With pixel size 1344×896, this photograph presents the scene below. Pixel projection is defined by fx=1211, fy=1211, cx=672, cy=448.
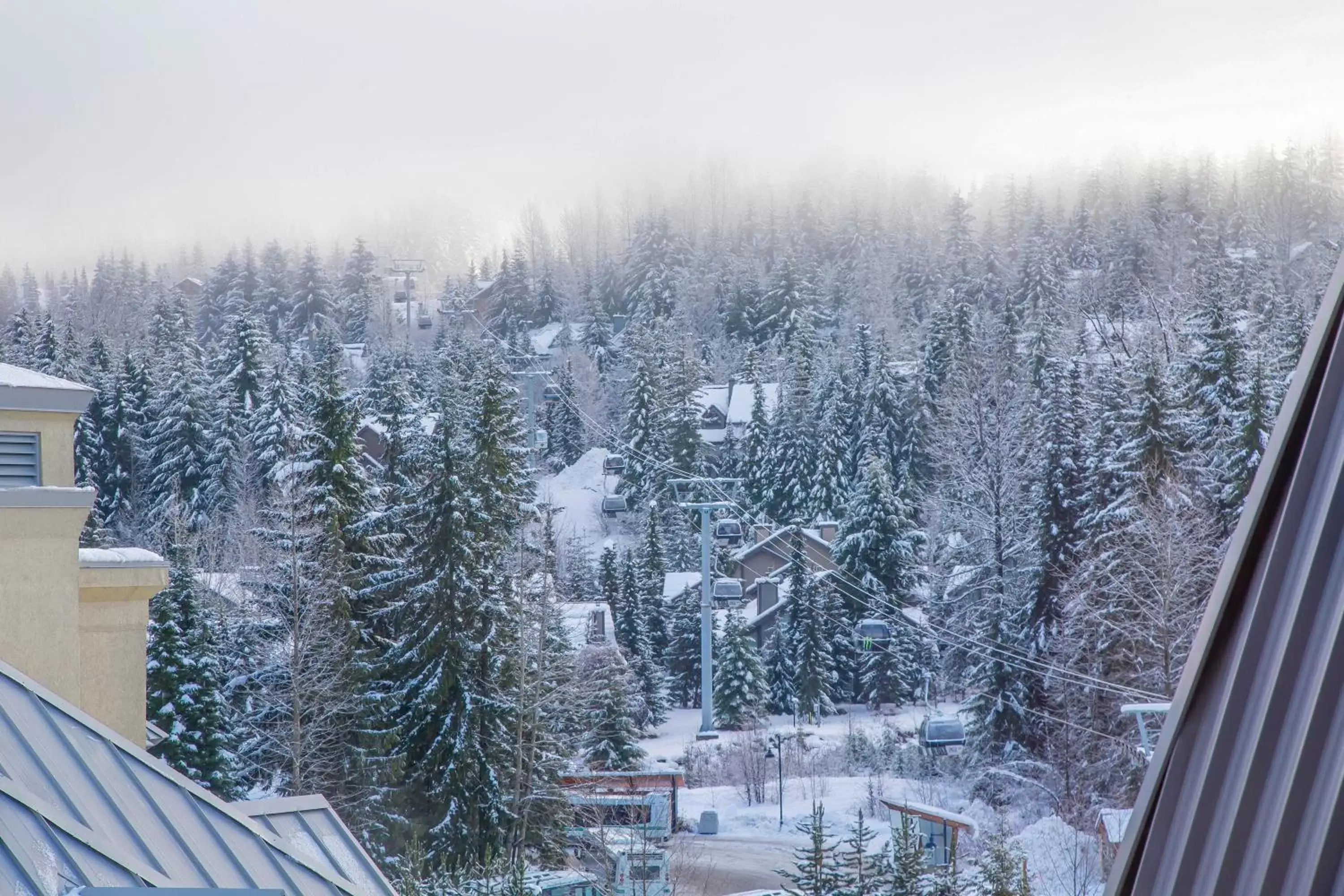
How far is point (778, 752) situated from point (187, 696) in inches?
357

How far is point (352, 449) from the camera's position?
1630 centimetres

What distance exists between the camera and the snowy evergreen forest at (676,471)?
14.8 metres

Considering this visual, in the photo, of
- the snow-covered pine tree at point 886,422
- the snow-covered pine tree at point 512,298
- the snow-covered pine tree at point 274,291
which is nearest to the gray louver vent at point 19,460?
the snow-covered pine tree at point 886,422

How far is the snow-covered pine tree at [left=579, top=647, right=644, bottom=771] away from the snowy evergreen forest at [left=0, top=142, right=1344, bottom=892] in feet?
0.37

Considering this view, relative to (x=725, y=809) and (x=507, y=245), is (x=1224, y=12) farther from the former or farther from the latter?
(x=725, y=809)

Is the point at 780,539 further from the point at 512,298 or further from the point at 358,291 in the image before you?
the point at 512,298

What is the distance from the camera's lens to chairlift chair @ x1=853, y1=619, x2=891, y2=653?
2034 centimetres

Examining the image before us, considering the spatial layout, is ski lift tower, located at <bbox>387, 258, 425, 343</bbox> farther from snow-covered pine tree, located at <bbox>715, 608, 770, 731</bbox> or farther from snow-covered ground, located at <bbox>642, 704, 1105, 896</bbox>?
snow-covered ground, located at <bbox>642, 704, 1105, 896</bbox>

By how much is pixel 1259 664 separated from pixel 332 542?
15142mm

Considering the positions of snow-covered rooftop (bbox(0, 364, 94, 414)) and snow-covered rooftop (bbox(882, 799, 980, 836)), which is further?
snow-covered rooftop (bbox(882, 799, 980, 836))

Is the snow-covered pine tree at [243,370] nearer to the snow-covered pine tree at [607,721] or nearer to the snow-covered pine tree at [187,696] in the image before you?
the snow-covered pine tree at [607,721]

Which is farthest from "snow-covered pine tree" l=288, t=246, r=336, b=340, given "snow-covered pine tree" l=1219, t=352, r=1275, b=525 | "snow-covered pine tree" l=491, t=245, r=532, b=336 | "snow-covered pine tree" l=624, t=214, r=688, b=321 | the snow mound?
the snow mound

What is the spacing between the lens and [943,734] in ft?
59.6

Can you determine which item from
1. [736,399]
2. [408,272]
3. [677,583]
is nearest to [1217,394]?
[677,583]
